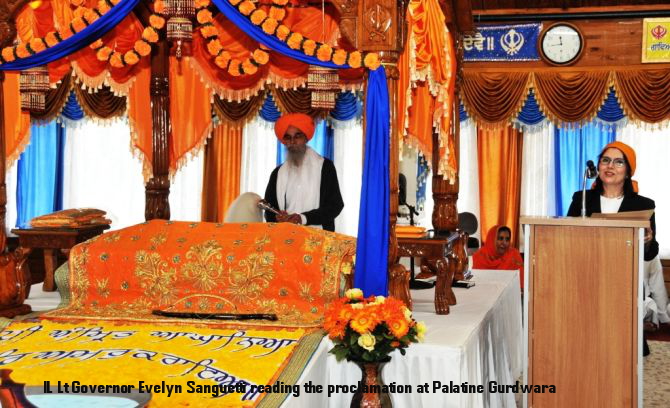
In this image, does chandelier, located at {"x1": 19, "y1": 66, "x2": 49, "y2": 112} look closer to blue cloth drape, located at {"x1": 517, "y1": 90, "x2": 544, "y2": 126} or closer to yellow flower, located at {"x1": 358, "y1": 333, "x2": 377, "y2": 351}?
yellow flower, located at {"x1": 358, "y1": 333, "x2": 377, "y2": 351}

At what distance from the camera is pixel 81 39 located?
4250mm

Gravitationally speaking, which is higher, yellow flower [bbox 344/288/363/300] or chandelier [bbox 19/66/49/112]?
chandelier [bbox 19/66/49/112]

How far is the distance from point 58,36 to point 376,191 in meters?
1.99

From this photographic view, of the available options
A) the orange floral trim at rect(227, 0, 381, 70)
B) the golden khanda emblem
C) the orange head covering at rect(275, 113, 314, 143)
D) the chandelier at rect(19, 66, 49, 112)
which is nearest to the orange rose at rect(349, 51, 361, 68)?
the orange floral trim at rect(227, 0, 381, 70)

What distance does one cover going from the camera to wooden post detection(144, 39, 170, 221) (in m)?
5.37

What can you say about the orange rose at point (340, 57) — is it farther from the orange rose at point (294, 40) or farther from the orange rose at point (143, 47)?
the orange rose at point (143, 47)

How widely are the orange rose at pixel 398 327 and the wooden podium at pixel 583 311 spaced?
688 millimetres

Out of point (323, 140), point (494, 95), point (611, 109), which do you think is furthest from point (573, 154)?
point (323, 140)

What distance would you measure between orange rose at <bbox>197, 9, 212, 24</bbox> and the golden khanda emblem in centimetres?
159

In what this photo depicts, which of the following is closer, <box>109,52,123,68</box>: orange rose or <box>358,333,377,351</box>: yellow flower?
<box>358,333,377,351</box>: yellow flower

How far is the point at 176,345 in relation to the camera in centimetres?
338

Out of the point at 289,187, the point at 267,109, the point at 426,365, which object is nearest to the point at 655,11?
the point at 267,109

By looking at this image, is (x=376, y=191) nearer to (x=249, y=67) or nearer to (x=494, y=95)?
(x=249, y=67)

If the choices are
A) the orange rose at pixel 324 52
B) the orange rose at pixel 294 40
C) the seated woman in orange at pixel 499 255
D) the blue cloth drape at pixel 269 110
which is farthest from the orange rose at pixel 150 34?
the blue cloth drape at pixel 269 110
